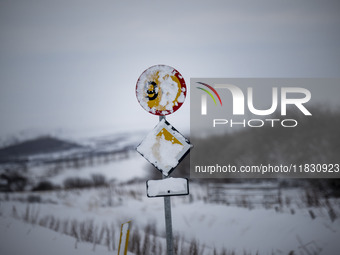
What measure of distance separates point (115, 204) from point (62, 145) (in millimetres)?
16492

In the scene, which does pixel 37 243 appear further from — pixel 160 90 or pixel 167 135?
pixel 160 90

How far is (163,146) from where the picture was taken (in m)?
2.88

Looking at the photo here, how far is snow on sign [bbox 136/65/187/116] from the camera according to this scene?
A: 9.89ft

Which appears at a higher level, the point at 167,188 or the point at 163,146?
the point at 163,146

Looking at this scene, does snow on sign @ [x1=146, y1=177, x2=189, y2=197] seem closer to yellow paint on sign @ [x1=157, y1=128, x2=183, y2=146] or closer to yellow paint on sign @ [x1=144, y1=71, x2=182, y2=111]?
yellow paint on sign @ [x1=157, y1=128, x2=183, y2=146]

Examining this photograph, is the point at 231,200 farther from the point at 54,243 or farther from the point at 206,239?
the point at 54,243

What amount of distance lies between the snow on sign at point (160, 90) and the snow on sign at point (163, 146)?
0.76ft

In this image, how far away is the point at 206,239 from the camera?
23.2 ft

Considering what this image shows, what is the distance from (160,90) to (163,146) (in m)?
0.63

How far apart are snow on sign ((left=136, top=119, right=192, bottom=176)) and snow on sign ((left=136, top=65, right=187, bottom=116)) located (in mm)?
233

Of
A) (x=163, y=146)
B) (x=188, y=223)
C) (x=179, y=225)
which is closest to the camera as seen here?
(x=163, y=146)

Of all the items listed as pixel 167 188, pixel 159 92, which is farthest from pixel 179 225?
pixel 159 92

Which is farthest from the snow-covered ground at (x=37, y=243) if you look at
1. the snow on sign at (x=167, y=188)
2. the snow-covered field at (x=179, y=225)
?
the snow on sign at (x=167, y=188)

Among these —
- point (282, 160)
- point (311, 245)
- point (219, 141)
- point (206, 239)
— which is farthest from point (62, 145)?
point (311, 245)
